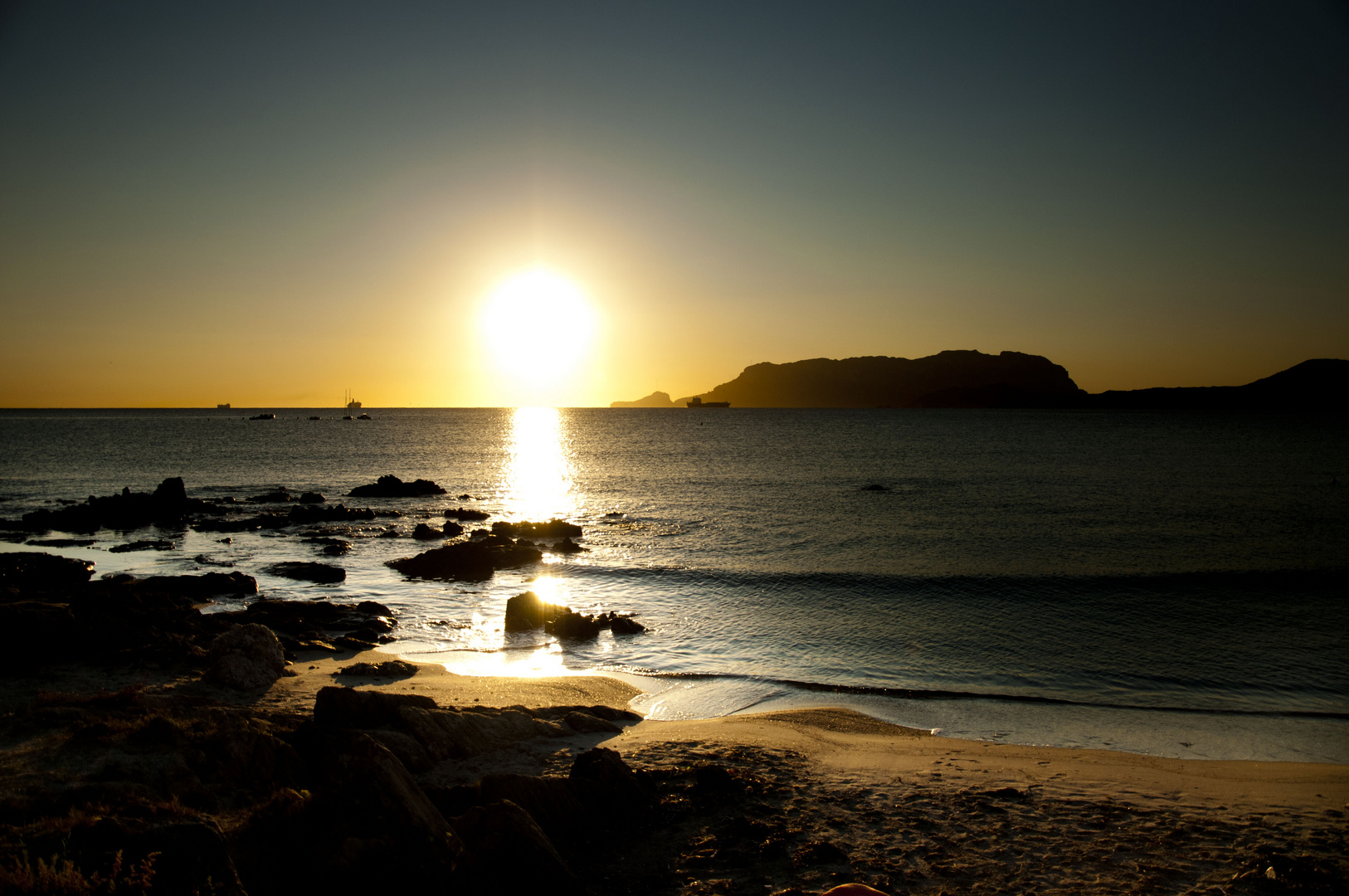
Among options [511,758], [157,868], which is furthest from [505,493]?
[157,868]

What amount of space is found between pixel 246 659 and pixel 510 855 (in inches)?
386

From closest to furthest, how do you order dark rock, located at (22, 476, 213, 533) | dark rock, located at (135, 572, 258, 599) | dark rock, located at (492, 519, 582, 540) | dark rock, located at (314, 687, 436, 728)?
Result: 1. dark rock, located at (314, 687, 436, 728)
2. dark rock, located at (135, 572, 258, 599)
3. dark rock, located at (492, 519, 582, 540)
4. dark rock, located at (22, 476, 213, 533)

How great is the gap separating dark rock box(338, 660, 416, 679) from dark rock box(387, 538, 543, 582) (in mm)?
12752

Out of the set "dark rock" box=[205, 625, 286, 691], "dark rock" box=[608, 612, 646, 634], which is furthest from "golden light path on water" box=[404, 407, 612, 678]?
"dark rock" box=[205, 625, 286, 691]

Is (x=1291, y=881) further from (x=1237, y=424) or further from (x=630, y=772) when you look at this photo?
(x=1237, y=424)

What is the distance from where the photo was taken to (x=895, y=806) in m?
9.70

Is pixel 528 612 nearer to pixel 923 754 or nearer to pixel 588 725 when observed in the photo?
pixel 588 725

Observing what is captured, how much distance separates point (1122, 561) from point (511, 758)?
2969 centimetres

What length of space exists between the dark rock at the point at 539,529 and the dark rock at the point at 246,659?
23676 mm

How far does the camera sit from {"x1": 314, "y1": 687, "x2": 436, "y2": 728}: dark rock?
10.2 metres

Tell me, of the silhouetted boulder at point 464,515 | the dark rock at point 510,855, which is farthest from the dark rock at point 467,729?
the silhouetted boulder at point 464,515

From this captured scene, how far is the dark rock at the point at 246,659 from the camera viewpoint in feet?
43.9

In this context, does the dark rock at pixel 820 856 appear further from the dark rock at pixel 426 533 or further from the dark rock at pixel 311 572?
the dark rock at pixel 426 533

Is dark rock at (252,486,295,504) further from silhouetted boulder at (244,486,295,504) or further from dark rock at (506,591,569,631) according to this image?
dark rock at (506,591,569,631)
